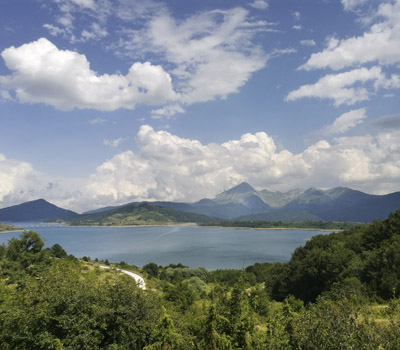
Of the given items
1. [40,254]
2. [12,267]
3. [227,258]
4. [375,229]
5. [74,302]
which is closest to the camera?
[74,302]

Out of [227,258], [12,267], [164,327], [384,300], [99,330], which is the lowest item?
[227,258]

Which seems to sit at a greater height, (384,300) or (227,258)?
(384,300)

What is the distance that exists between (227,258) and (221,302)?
376 feet

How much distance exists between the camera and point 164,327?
14.0 metres

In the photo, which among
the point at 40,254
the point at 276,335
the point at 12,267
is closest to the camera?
the point at 276,335

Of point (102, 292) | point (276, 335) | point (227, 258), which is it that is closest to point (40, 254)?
point (102, 292)

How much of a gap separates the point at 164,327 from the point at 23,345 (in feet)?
25.7

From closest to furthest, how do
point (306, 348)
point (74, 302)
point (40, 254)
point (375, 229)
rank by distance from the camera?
point (306, 348), point (74, 302), point (40, 254), point (375, 229)

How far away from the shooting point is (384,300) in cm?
3716

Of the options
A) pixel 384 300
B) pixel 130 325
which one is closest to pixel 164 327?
pixel 130 325

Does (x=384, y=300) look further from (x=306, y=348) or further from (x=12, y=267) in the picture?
(x=12, y=267)

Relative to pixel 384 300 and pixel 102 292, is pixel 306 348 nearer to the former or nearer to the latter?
pixel 102 292

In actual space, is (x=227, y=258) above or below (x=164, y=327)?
below

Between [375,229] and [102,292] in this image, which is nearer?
[102,292]
